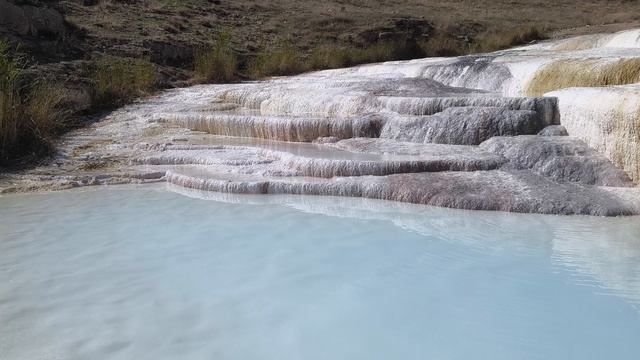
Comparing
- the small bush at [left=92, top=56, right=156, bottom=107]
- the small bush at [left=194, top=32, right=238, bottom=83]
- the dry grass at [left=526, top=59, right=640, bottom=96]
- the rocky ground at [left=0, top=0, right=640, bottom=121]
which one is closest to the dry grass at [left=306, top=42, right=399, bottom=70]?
the rocky ground at [left=0, top=0, right=640, bottom=121]

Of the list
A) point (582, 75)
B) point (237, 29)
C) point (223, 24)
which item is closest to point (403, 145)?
point (582, 75)

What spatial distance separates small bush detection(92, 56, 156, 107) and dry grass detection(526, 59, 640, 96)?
4625mm

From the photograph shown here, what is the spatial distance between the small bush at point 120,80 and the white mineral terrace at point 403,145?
624 mm

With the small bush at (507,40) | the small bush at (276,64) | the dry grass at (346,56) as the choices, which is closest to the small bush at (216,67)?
the small bush at (276,64)

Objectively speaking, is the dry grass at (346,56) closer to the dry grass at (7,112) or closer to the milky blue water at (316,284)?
the dry grass at (7,112)

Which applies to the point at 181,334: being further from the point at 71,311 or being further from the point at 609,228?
the point at 609,228

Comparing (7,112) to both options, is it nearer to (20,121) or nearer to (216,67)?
(20,121)

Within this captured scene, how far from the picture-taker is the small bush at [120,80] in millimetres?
7734

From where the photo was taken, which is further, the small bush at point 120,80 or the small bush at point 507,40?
the small bush at point 507,40

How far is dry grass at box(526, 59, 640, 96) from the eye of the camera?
5152 mm

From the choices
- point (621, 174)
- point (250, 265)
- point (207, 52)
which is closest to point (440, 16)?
point (207, 52)

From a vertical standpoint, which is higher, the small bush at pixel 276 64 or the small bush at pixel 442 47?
the small bush at pixel 442 47

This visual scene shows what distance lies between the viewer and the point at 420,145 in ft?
16.4

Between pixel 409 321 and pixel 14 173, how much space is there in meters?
3.61
